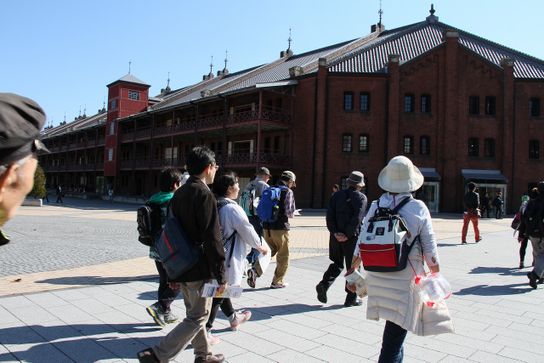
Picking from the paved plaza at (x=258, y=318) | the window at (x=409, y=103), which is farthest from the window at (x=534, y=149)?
the paved plaza at (x=258, y=318)

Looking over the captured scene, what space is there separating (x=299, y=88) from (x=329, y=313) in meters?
30.0

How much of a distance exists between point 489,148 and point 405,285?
3474 cm

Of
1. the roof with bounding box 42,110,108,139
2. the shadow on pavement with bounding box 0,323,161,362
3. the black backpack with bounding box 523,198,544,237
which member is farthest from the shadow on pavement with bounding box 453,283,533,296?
the roof with bounding box 42,110,108,139

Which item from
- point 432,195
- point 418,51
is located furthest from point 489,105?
point 432,195

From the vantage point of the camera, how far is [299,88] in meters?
34.7

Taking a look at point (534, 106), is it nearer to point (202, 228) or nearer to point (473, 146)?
point (473, 146)

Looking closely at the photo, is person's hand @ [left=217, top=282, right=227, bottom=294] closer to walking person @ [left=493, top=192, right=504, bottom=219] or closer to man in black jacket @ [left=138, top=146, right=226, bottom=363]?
man in black jacket @ [left=138, top=146, right=226, bottom=363]

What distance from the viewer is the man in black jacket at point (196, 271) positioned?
3697 mm

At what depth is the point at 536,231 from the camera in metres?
8.11

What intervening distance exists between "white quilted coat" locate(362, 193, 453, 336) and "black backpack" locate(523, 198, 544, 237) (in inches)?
224

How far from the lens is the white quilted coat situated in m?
3.36

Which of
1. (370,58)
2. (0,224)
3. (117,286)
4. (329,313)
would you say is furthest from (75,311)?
(370,58)

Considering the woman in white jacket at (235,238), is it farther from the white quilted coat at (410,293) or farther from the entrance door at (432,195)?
the entrance door at (432,195)

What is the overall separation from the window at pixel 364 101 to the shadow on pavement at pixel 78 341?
101 feet
